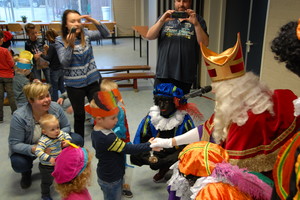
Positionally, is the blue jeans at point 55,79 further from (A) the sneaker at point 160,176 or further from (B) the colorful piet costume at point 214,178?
(B) the colorful piet costume at point 214,178

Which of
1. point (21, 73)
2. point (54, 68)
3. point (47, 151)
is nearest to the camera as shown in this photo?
point (47, 151)

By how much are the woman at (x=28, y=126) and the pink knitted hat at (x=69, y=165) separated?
3.12 ft

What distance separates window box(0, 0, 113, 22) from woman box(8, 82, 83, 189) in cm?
1188

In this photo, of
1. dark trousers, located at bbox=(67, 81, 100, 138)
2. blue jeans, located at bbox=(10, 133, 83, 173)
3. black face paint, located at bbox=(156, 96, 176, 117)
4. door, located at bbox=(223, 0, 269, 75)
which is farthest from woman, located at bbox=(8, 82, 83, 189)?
door, located at bbox=(223, 0, 269, 75)

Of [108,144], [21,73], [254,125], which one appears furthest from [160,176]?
[21,73]

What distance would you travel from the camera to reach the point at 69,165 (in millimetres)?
1830

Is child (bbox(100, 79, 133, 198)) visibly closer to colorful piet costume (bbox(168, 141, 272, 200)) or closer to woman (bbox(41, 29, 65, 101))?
colorful piet costume (bbox(168, 141, 272, 200))

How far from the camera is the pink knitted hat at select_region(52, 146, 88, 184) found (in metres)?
1.82

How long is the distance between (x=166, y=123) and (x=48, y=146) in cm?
109

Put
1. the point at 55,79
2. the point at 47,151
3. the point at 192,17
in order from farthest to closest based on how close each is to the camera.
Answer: the point at 55,79 → the point at 192,17 → the point at 47,151

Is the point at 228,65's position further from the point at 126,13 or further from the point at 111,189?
the point at 126,13

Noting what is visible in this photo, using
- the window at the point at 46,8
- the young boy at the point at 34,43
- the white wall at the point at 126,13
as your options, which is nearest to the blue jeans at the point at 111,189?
the young boy at the point at 34,43

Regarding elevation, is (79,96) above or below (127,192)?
above

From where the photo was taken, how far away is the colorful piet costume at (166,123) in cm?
259
